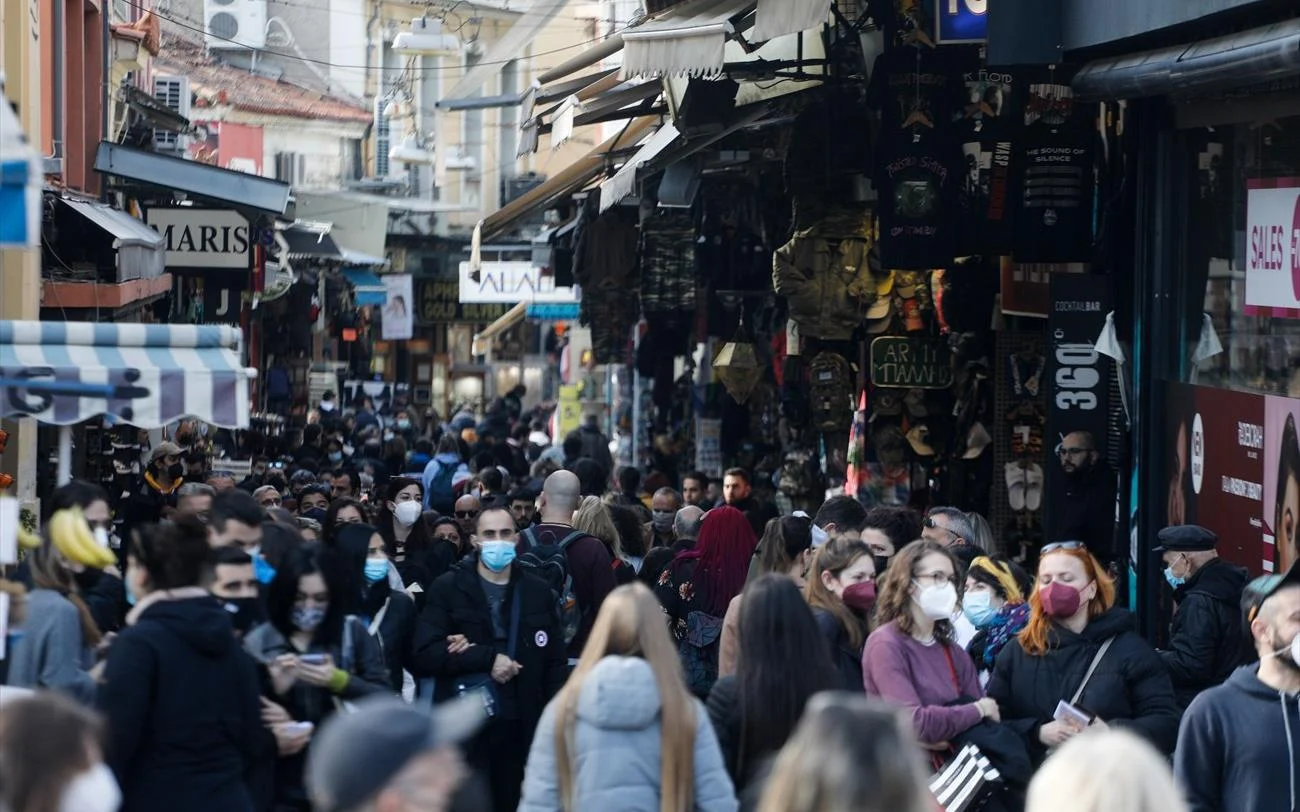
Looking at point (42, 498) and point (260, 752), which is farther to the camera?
point (42, 498)

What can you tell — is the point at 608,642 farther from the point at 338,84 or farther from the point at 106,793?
the point at 338,84

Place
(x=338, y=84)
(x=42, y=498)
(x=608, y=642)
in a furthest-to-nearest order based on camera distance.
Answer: (x=338, y=84) → (x=42, y=498) → (x=608, y=642)

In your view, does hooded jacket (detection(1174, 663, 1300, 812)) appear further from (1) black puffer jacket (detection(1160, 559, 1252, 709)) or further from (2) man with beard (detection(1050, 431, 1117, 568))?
(2) man with beard (detection(1050, 431, 1117, 568))

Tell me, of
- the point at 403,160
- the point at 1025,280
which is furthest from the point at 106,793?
the point at 403,160

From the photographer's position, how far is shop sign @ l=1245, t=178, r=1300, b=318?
10.8 m

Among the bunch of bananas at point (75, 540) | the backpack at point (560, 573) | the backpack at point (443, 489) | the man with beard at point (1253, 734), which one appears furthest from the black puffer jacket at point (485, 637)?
the backpack at point (443, 489)

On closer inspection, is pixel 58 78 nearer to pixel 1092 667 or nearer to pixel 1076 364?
pixel 1076 364

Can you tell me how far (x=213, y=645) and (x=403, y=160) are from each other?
39918 millimetres

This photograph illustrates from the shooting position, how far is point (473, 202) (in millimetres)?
55938

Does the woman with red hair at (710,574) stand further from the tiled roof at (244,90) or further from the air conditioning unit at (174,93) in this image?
the tiled roof at (244,90)

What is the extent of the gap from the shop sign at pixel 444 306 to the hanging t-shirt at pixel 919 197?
39268 millimetres

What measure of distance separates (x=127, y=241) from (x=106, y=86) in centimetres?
739

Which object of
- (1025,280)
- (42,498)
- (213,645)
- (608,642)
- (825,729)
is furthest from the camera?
(42,498)

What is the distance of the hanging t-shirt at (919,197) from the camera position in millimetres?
13305
